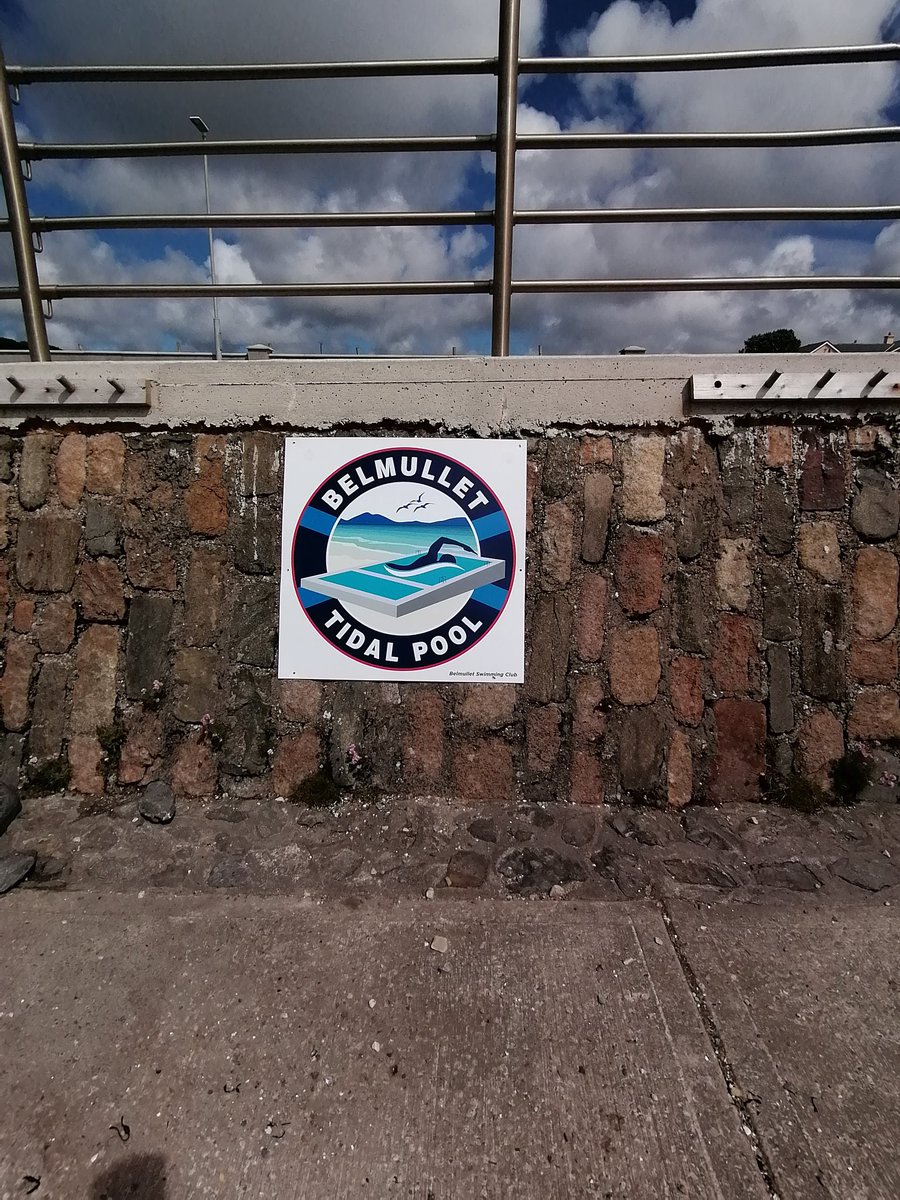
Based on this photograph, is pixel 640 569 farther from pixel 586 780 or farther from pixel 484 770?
pixel 484 770

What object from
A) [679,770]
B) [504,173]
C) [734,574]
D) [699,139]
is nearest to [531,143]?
[504,173]

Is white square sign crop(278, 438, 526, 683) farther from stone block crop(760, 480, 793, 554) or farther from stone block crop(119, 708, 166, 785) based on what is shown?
stone block crop(760, 480, 793, 554)

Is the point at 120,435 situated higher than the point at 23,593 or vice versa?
the point at 120,435

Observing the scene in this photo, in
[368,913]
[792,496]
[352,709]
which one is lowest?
[368,913]

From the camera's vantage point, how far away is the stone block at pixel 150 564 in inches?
113

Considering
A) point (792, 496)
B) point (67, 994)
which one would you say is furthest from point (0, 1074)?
point (792, 496)

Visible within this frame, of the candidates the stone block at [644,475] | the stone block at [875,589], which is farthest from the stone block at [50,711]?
the stone block at [875,589]

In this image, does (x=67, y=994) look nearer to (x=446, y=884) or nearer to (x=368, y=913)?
(x=368, y=913)

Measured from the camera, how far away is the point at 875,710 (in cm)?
281

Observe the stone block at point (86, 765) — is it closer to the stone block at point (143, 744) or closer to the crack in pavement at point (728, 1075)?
the stone block at point (143, 744)

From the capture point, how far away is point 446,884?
7.86 ft

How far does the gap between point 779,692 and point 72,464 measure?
320cm

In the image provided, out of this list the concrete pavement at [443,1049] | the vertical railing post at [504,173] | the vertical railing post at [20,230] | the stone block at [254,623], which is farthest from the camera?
the stone block at [254,623]

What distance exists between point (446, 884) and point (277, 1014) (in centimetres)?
73
